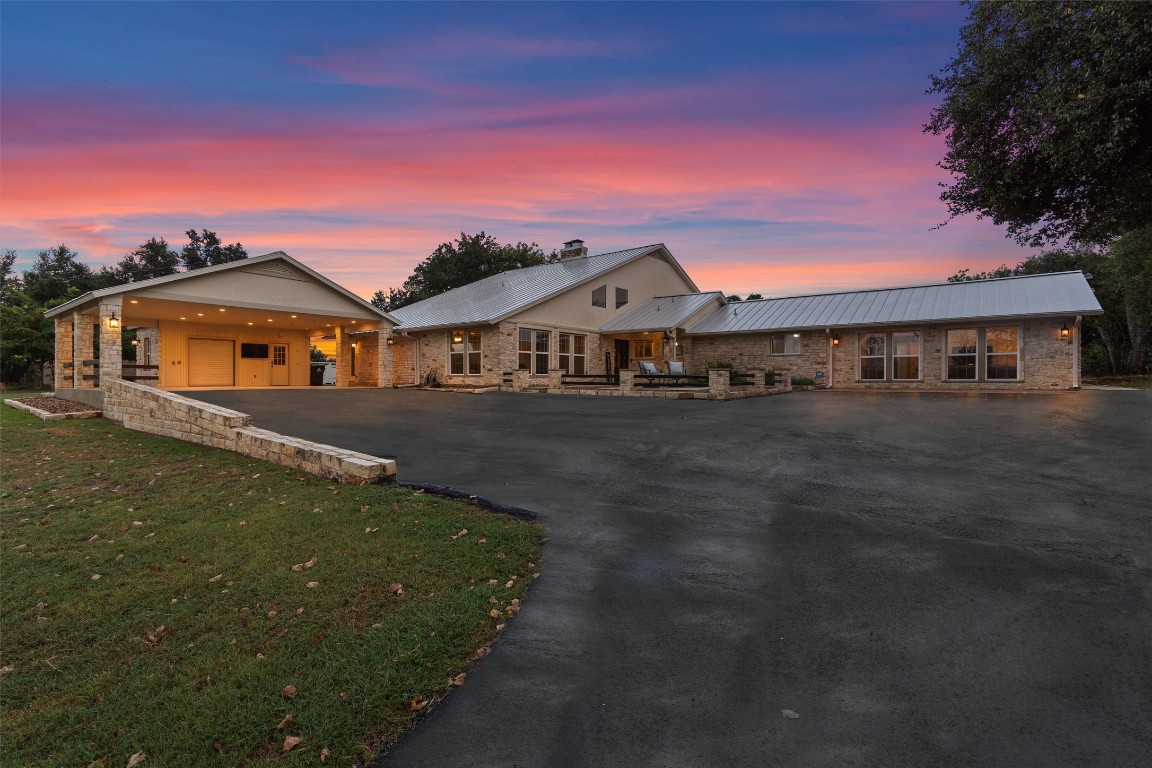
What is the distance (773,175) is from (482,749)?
57.5 feet

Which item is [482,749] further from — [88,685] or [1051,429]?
[1051,429]

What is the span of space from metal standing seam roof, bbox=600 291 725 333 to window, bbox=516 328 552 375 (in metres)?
3.76

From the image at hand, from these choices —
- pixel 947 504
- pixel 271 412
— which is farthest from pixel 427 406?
pixel 947 504

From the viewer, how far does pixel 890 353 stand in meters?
21.7

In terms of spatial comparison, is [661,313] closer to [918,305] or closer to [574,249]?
[574,249]

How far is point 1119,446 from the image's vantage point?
8.07 meters

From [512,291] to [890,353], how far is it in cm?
1674

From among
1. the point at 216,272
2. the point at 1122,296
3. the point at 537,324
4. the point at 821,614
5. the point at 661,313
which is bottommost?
the point at 821,614

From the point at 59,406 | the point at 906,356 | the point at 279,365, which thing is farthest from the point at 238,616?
the point at 279,365

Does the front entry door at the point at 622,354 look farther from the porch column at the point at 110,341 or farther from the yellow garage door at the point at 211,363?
the porch column at the point at 110,341

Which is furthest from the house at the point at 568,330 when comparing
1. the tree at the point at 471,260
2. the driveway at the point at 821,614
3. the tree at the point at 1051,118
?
the tree at the point at 471,260

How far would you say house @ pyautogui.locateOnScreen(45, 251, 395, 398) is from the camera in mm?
16578

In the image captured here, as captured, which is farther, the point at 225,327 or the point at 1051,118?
the point at 225,327

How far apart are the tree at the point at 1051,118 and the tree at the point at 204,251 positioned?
56.1 m
